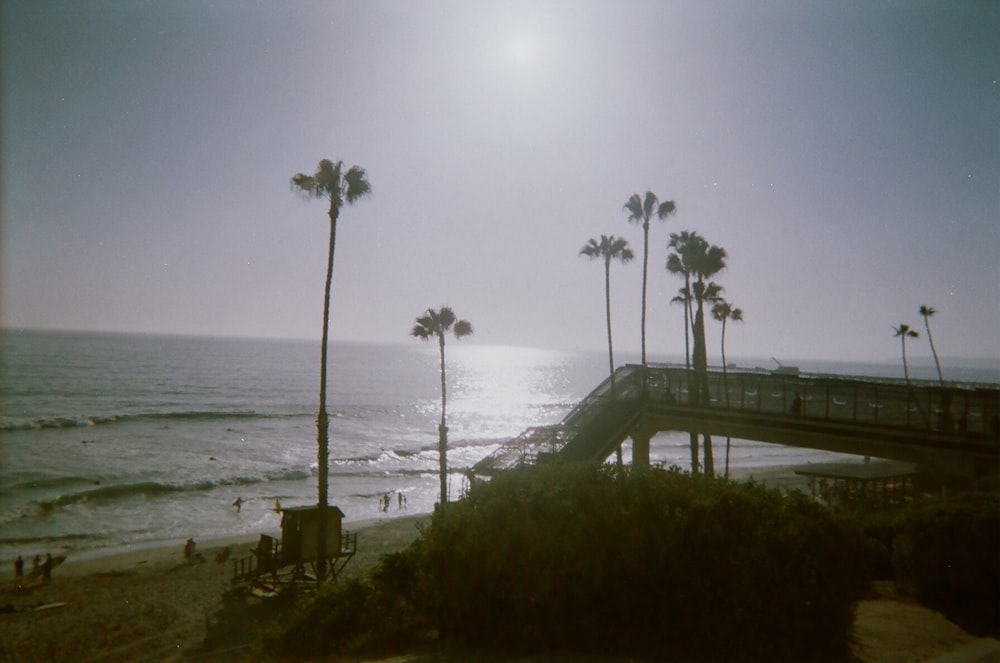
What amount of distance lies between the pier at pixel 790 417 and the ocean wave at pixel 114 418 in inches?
2497

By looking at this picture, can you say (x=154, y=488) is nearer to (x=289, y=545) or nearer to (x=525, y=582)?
(x=289, y=545)

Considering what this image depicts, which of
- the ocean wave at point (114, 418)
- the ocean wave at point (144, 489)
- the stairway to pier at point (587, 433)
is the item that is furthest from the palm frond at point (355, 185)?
the ocean wave at point (114, 418)

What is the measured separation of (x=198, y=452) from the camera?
5978 centimetres

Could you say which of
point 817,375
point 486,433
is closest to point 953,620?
point 817,375

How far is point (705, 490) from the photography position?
9812mm

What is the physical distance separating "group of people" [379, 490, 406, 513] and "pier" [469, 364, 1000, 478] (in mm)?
27434

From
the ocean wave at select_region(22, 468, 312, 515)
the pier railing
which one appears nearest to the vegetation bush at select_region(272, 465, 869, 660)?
the pier railing

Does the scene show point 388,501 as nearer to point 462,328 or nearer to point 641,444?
point 462,328

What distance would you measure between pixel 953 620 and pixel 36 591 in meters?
30.8

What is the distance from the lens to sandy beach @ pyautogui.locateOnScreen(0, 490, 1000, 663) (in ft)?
32.9

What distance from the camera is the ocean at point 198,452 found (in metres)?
38.9

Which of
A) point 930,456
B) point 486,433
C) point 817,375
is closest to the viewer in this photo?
point 930,456

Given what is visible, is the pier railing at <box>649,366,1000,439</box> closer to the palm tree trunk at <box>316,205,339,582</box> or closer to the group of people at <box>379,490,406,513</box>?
the palm tree trunk at <box>316,205,339,582</box>

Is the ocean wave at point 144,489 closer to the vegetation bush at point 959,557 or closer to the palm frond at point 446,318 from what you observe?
the palm frond at point 446,318
